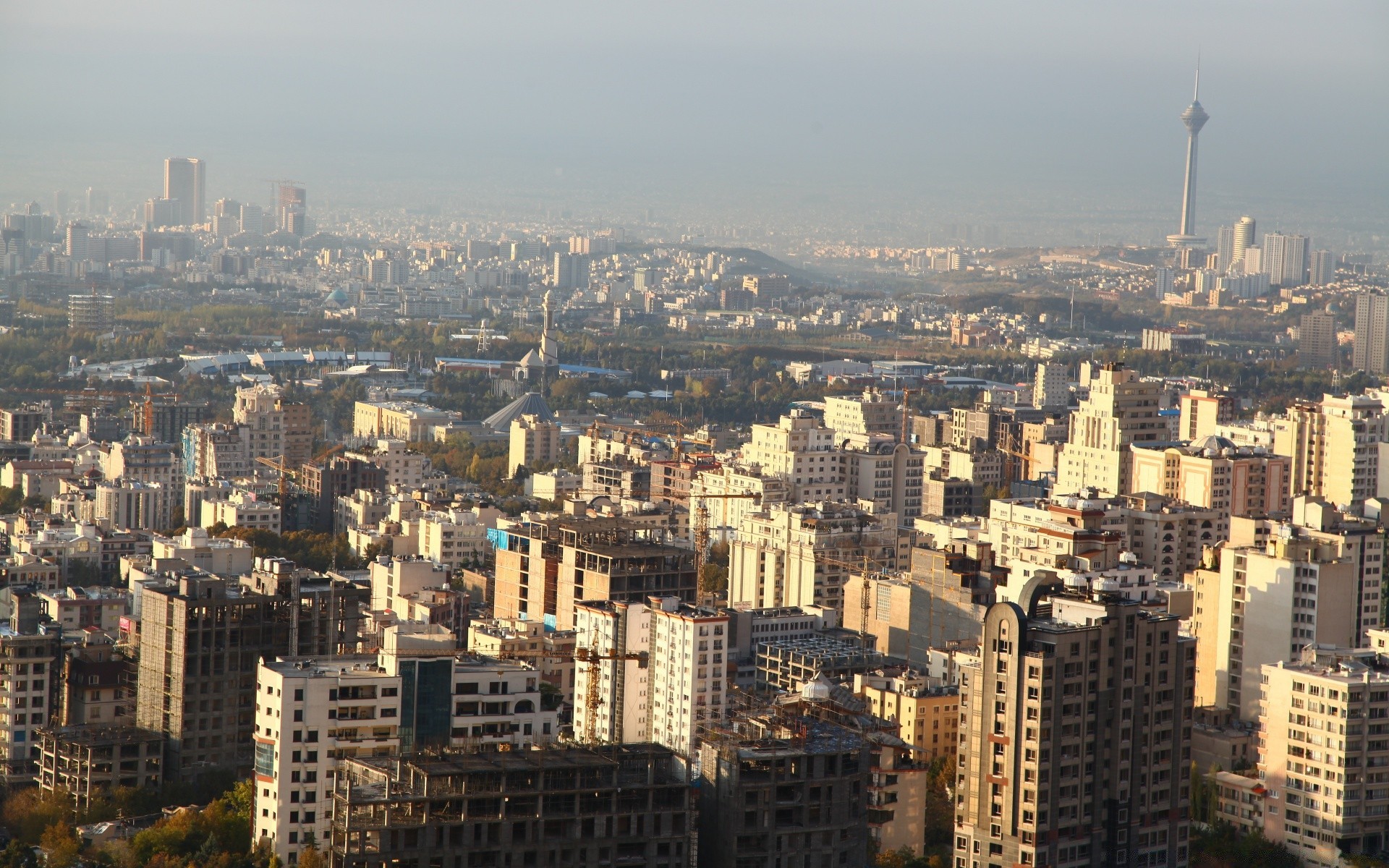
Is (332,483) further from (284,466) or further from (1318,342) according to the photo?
(1318,342)

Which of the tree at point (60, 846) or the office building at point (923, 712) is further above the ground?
the office building at point (923, 712)

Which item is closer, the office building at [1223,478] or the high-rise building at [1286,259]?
the office building at [1223,478]

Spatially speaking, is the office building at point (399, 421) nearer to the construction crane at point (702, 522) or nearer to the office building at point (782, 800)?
the construction crane at point (702, 522)

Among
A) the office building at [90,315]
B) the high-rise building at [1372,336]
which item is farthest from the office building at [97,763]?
the office building at [90,315]

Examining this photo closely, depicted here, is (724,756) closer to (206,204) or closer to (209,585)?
(209,585)

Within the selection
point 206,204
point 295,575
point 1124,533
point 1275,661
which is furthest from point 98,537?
point 206,204

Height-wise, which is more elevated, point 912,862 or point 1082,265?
point 1082,265
